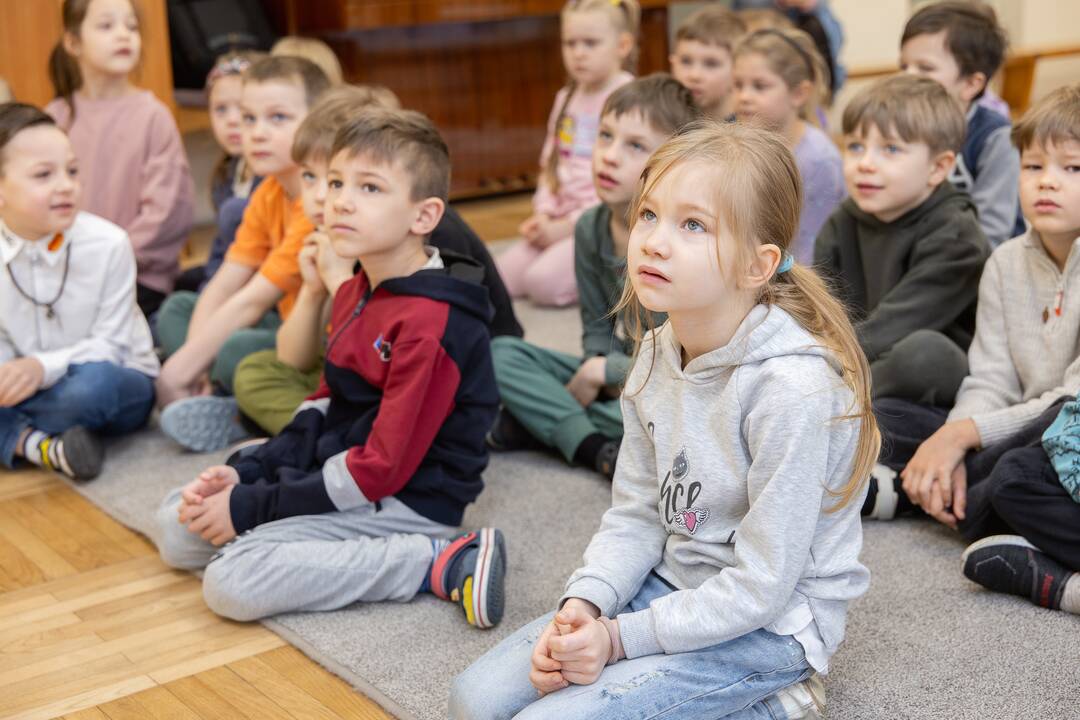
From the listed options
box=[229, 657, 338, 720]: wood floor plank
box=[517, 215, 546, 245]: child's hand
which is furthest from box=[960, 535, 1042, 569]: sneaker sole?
box=[517, 215, 546, 245]: child's hand

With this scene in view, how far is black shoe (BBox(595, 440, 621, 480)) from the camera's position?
1.83 metres

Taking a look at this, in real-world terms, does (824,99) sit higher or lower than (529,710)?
higher

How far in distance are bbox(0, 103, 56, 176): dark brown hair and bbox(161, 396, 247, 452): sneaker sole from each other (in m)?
0.47

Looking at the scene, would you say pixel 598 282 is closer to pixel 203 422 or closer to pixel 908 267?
pixel 908 267

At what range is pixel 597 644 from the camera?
107 cm

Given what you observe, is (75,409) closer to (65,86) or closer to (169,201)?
(169,201)

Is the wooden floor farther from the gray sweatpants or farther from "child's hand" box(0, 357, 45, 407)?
"child's hand" box(0, 357, 45, 407)

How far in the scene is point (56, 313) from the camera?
6.79ft

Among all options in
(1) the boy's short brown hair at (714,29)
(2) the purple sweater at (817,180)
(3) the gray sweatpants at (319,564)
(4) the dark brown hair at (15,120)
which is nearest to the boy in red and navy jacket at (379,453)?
(3) the gray sweatpants at (319,564)

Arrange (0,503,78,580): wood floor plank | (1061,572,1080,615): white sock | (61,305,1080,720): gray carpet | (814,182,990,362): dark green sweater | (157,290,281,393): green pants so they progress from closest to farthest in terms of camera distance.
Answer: (61,305,1080,720): gray carpet < (1061,572,1080,615): white sock < (0,503,78,580): wood floor plank < (814,182,990,362): dark green sweater < (157,290,281,393): green pants

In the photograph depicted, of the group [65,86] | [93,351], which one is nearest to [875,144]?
[93,351]

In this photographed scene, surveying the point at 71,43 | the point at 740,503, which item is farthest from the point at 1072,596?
the point at 71,43

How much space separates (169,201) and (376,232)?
129 centimetres

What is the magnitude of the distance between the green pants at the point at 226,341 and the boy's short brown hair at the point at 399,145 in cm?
62
